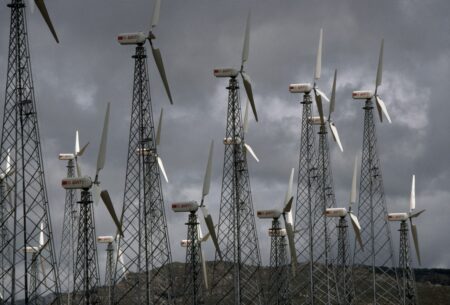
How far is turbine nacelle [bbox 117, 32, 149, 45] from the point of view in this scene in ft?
265

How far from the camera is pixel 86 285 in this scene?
242 feet

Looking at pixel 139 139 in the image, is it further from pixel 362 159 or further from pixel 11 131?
pixel 362 159

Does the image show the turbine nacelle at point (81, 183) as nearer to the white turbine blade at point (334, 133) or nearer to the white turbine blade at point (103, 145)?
the white turbine blade at point (103, 145)

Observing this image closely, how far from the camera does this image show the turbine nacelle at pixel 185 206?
9181 cm

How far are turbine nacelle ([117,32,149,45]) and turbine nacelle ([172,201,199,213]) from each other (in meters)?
17.8

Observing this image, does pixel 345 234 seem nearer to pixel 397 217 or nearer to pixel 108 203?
pixel 397 217

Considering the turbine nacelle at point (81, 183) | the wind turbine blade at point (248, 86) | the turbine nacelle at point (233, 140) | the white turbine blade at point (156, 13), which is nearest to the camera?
the turbine nacelle at point (81, 183)

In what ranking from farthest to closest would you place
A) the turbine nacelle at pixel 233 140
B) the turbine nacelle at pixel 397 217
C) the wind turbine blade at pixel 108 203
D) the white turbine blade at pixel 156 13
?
the turbine nacelle at pixel 397 217, the turbine nacelle at pixel 233 140, the white turbine blade at pixel 156 13, the wind turbine blade at pixel 108 203

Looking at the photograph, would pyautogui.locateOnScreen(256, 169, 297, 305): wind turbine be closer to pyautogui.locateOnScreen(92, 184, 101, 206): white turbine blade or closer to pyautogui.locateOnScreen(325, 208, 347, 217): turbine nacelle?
pyautogui.locateOnScreen(325, 208, 347, 217): turbine nacelle

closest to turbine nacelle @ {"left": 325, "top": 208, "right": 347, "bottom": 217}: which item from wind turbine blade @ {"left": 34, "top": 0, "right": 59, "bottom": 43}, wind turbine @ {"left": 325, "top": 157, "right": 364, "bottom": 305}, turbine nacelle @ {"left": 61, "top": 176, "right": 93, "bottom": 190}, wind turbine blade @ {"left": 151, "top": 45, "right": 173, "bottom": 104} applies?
wind turbine @ {"left": 325, "top": 157, "right": 364, "bottom": 305}

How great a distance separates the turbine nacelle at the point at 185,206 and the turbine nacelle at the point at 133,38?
17.8 m

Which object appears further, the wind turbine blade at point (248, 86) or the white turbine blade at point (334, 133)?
the white turbine blade at point (334, 133)

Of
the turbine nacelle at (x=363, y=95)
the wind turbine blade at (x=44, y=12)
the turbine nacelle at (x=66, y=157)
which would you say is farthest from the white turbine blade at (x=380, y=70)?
the wind turbine blade at (x=44, y=12)

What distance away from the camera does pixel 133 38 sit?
8088 centimetres
